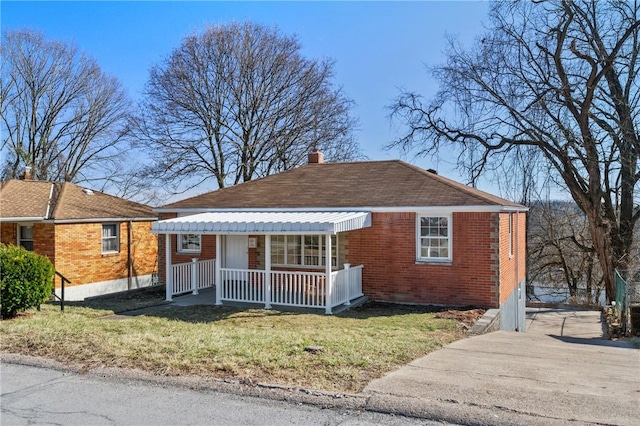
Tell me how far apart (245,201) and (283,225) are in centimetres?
420

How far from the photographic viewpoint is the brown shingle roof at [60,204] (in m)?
18.8

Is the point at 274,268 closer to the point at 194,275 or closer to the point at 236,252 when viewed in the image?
the point at 236,252

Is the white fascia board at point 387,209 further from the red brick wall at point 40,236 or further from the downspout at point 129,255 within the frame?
the downspout at point 129,255

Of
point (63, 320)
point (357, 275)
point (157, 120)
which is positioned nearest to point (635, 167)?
point (357, 275)

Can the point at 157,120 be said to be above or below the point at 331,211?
above

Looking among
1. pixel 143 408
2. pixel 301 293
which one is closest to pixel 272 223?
pixel 301 293

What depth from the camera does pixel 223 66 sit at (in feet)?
97.6

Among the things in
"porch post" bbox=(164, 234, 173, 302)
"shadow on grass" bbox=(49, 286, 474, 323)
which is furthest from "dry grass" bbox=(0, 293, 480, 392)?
"porch post" bbox=(164, 234, 173, 302)

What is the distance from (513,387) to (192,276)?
12117 mm

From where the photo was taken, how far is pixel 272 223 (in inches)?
522

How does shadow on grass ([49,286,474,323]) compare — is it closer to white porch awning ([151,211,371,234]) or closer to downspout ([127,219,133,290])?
white porch awning ([151,211,371,234])

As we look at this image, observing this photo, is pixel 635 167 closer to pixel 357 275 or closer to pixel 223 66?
pixel 357 275

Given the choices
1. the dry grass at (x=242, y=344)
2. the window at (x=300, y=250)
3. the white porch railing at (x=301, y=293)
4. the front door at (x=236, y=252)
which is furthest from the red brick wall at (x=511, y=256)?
the front door at (x=236, y=252)

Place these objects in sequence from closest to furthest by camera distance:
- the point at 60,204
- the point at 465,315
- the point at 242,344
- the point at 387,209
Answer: the point at 242,344 → the point at 465,315 → the point at 387,209 → the point at 60,204
